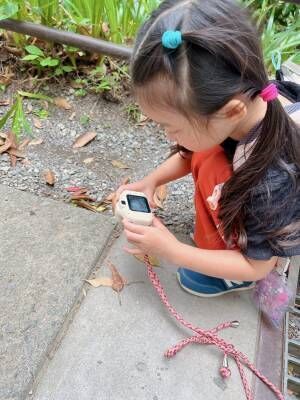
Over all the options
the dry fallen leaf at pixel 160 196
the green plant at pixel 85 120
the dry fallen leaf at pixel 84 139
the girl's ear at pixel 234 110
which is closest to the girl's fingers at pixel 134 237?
the girl's ear at pixel 234 110

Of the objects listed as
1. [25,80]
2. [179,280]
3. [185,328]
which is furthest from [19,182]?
[185,328]

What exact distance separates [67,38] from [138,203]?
0.98 meters

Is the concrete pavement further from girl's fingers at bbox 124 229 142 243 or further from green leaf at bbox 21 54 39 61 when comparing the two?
green leaf at bbox 21 54 39 61

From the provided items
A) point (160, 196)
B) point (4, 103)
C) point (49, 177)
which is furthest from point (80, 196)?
point (4, 103)

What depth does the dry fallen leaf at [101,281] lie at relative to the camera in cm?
144

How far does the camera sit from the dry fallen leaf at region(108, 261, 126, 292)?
1444mm

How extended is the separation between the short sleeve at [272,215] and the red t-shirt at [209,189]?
124 mm

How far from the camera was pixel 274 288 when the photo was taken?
4.68ft

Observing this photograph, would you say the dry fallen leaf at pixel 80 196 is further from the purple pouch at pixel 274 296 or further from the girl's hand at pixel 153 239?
the purple pouch at pixel 274 296

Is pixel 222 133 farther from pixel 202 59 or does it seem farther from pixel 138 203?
pixel 138 203

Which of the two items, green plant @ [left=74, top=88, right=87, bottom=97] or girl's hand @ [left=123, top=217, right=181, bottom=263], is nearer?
girl's hand @ [left=123, top=217, right=181, bottom=263]

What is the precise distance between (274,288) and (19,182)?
103 centimetres

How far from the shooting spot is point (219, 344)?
4.34 ft

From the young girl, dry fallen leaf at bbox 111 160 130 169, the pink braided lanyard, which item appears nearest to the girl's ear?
the young girl
